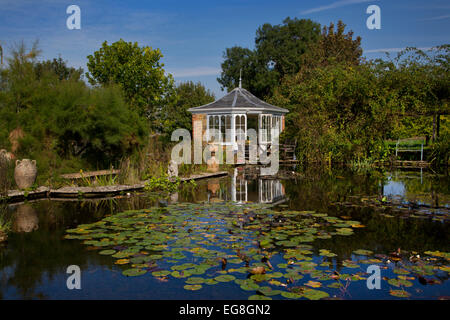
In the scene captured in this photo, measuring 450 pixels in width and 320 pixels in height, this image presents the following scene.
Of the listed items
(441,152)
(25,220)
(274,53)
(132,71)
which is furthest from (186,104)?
(25,220)

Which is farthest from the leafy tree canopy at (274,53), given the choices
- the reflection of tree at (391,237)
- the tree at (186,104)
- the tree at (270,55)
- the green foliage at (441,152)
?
the reflection of tree at (391,237)

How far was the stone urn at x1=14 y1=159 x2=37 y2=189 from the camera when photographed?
926 centimetres

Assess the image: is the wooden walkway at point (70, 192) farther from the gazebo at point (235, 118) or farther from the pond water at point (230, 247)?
the gazebo at point (235, 118)

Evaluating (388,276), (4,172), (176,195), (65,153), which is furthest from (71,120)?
(388,276)

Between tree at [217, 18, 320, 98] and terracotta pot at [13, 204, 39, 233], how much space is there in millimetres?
32957

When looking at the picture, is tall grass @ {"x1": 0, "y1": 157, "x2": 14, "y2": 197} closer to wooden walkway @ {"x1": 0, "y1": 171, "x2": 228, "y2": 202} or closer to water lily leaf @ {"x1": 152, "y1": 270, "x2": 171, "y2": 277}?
wooden walkway @ {"x1": 0, "y1": 171, "x2": 228, "y2": 202}

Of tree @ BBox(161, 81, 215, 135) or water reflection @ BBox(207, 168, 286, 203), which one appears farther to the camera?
tree @ BBox(161, 81, 215, 135)

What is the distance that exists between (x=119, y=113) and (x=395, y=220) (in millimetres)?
8187

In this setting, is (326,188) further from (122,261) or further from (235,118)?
(235,118)

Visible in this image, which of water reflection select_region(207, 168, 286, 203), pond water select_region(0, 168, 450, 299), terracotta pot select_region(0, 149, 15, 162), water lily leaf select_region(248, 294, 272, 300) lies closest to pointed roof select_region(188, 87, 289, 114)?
water reflection select_region(207, 168, 286, 203)

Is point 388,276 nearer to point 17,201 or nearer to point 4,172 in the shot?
point 17,201

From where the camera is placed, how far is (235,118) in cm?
2148

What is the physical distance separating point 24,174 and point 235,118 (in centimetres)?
1357

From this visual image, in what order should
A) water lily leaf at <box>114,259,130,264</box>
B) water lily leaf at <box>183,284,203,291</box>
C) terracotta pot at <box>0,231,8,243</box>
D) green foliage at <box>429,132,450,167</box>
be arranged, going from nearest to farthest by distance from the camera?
water lily leaf at <box>183,284,203,291</box> < water lily leaf at <box>114,259,130,264</box> < terracotta pot at <box>0,231,8,243</box> < green foliage at <box>429,132,450,167</box>
